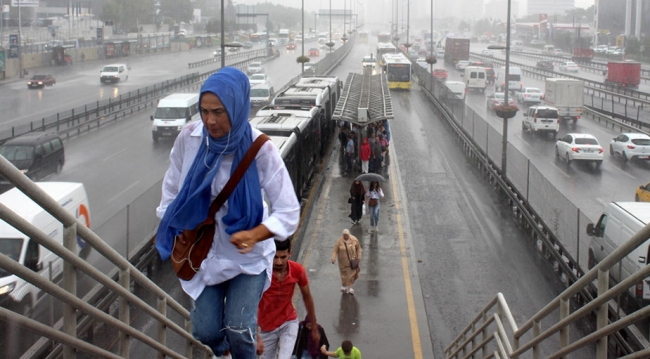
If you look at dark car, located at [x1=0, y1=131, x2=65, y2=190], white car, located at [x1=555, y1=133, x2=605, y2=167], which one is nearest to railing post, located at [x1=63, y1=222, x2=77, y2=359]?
dark car, located at [x1=0, y1=131, x2=65, y2=190]

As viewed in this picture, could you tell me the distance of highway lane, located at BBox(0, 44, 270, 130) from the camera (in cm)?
3909

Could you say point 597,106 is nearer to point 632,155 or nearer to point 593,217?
point 632,155

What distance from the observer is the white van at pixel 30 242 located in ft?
8.94

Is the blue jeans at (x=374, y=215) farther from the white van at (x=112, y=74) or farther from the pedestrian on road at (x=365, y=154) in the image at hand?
the white van at (x=112, y=74)

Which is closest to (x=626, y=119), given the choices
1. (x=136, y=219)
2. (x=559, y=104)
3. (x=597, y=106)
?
(x=559, y=104)

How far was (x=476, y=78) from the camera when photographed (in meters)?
56.6

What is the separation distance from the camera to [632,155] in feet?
90.1

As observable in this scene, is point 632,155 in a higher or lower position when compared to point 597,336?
lower

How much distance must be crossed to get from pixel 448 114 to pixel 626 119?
31.0 ft

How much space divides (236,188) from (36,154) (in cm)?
2230

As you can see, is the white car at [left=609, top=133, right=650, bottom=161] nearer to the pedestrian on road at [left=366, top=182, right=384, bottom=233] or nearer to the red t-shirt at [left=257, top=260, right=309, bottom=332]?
the pedestrian on road at [left=366, top=182, right=384, bottom=233]

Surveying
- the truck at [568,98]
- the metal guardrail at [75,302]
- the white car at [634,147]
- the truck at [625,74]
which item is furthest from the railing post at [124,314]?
the truck at [625,74]

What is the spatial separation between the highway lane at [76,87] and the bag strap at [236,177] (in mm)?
33231

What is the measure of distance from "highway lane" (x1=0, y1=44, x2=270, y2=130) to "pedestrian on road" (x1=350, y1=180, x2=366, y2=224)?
2210cm
